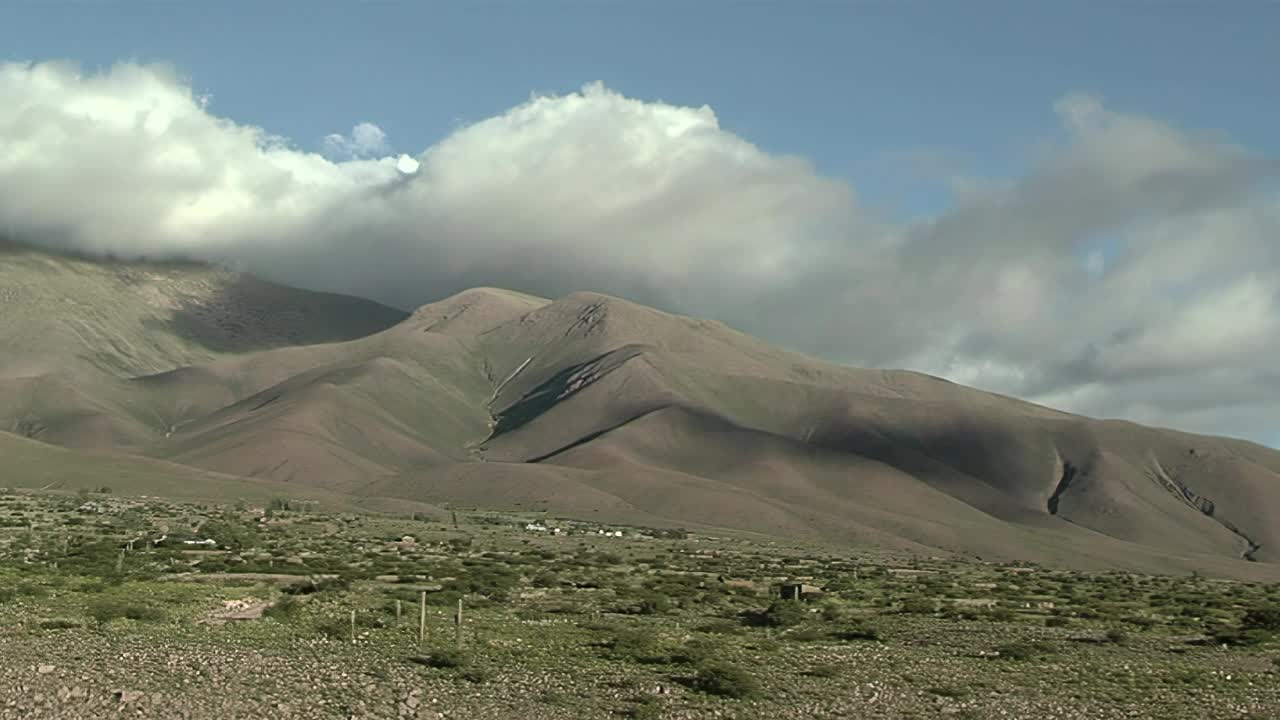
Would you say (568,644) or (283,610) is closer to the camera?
(568,644)

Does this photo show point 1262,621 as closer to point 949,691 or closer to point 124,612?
point 949,691

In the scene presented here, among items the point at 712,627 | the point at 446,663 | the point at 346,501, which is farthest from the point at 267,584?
the point at 346,501

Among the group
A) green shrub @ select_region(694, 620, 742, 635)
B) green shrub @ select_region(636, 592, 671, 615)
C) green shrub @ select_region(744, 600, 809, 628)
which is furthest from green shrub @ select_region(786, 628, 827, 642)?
green shrub @ select_region(636, 592, 671, 615)

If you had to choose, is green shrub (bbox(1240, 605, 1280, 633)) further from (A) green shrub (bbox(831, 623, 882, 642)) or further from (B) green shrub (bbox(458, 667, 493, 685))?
(B) green shrub (bbox(458, 667, 493, 685))

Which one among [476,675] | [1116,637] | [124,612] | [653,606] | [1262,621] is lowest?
[124,612]

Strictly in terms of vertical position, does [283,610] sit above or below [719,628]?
below

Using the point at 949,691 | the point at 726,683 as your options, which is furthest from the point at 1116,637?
the point at 726,683

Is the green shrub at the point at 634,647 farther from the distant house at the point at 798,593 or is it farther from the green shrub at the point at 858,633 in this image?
the distant house at the point at 798,593

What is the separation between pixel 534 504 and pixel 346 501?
28.5 meters

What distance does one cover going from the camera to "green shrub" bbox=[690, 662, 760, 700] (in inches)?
1238

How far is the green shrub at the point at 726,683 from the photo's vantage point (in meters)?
31.5

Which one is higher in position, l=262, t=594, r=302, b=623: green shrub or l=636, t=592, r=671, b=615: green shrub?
l=636, t=592, r=671, b=615: green shrub

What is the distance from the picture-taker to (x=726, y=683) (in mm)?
31750

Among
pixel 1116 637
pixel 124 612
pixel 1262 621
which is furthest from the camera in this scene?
pixel 1262 621
